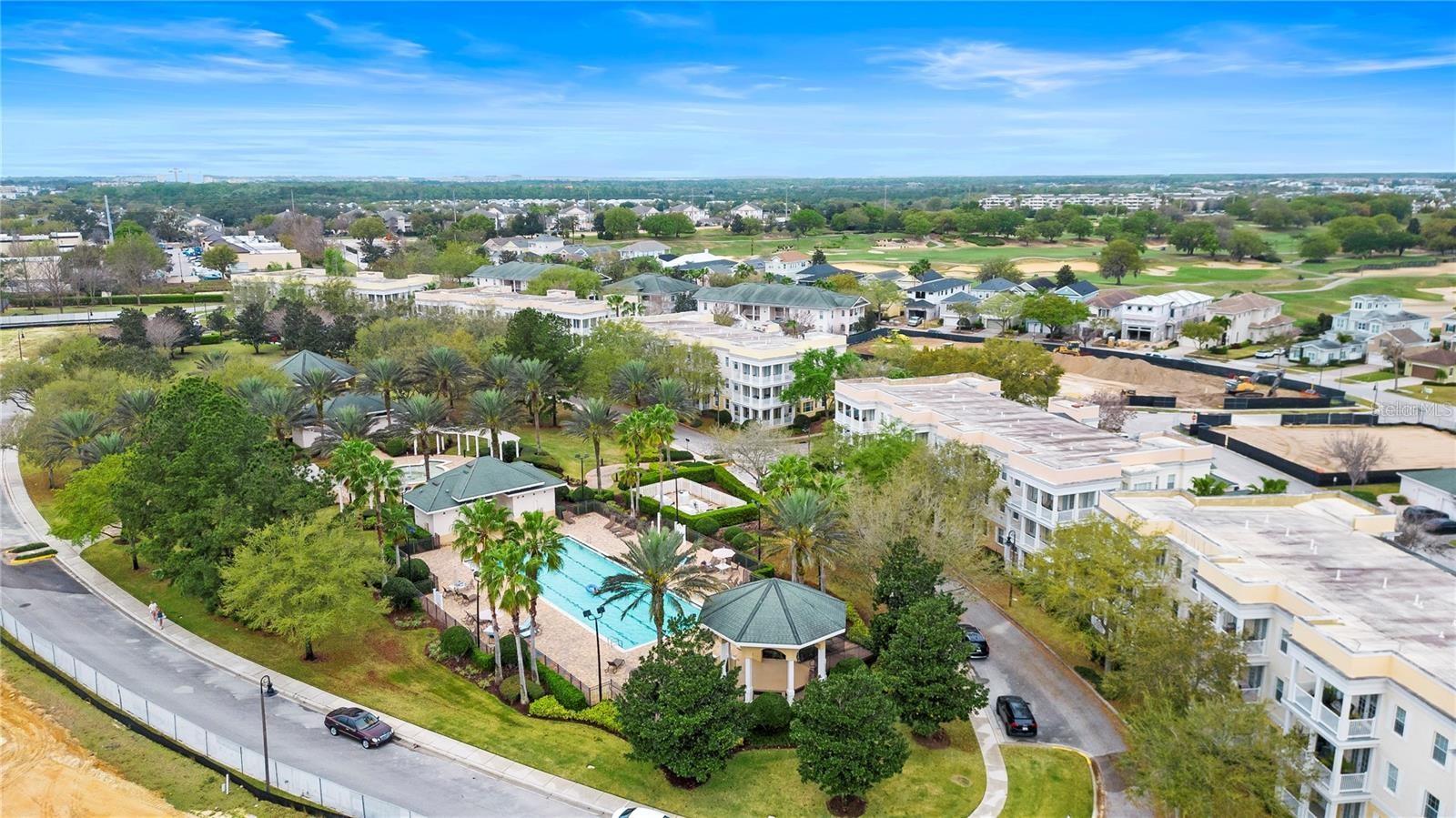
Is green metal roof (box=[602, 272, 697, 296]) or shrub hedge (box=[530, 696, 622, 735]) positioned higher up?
green metal roof (box=[602, 272, 697, 296])

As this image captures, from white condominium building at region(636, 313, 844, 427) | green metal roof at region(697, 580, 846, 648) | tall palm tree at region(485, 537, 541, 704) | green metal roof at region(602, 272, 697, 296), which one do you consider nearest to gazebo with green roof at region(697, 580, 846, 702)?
green metal roof at region(697, 580, 846, 648)

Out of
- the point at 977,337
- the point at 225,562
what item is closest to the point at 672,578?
the point at 225,562

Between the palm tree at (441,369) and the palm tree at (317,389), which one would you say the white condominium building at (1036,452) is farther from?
the palm tree at (317,389)

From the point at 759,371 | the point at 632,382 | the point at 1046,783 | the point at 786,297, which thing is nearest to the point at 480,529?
the point at 1046,783

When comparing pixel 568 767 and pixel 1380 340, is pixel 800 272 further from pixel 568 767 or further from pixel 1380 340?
pixel 568 767

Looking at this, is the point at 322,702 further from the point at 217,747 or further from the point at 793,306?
the point at 793,306

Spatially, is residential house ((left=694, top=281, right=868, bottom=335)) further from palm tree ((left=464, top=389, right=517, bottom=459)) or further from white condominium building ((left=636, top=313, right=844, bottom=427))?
palm tree ((left=464, top=389, right=517, bottom=459))
